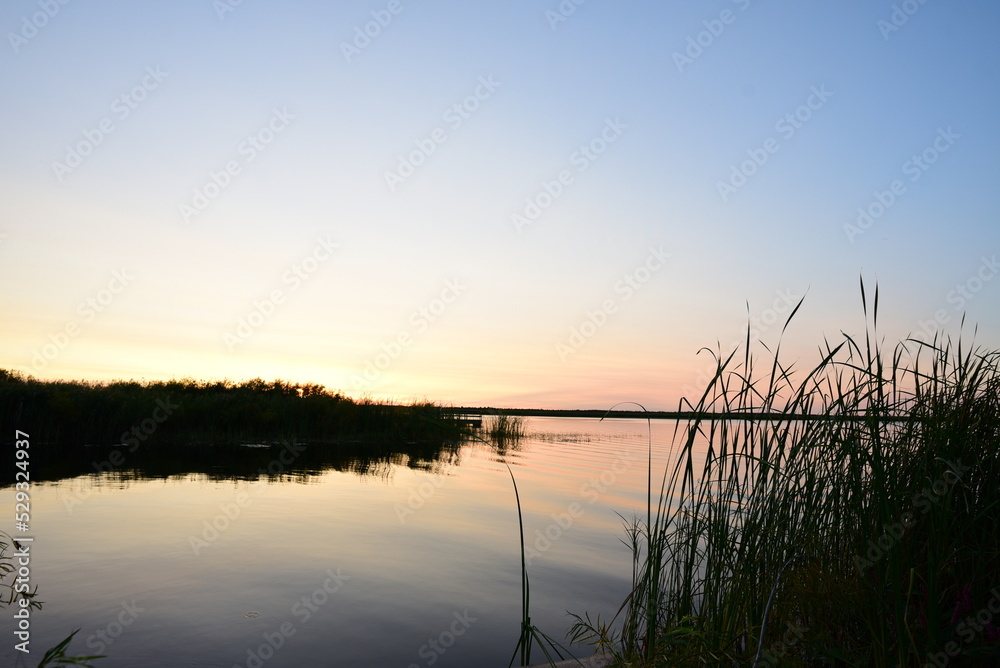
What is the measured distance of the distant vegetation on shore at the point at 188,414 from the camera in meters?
15.1

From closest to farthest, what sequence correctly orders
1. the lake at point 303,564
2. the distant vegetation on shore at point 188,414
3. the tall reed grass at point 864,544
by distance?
the tall reed grass at point 864,544 → the lake at point 303,564 → the distant vegetation on shore at point 188,414

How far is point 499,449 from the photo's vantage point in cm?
2088

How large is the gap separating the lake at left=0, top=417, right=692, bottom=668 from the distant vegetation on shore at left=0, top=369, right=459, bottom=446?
290cm

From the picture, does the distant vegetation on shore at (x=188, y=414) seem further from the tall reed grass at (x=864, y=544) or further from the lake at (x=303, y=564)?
the tall reed grass at (x=864, y=544)

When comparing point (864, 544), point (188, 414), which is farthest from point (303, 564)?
point (188, 414)

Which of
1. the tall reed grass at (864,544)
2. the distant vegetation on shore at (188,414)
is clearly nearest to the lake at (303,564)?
the tall reed grass at (864,544)

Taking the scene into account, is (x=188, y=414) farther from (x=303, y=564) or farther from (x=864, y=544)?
(x=864, y=544)

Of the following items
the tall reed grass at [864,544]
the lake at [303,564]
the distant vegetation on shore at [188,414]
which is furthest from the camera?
the distant vegetation on shore at [188,414]

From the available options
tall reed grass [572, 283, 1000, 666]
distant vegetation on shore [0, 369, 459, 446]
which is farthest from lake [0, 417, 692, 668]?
distant vegetation on shore [0, 369, 459, 446]

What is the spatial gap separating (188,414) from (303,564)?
551 inches

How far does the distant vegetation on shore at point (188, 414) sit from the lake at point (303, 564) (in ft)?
9.52

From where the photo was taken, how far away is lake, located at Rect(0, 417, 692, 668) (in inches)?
169

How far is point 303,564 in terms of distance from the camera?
20.0 ft

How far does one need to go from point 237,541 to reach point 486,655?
3644 mm
